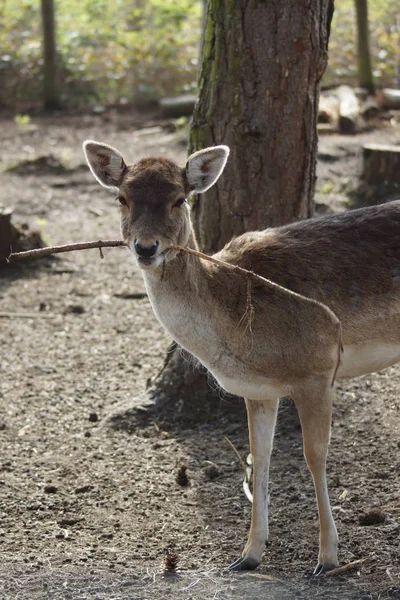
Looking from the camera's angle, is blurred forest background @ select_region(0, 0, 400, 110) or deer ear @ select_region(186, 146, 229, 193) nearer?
deer ear @ select_region(186, 146, 229, 193)

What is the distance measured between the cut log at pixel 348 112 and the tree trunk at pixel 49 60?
533 centimetres

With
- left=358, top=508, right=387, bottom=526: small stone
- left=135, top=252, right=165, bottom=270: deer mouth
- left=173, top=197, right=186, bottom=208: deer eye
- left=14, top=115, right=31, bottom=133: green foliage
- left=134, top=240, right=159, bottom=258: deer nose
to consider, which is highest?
left=173, top=197, right=186, bottom=208: deer eye

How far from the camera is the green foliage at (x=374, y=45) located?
1817 cm

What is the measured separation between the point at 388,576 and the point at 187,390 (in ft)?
8.59

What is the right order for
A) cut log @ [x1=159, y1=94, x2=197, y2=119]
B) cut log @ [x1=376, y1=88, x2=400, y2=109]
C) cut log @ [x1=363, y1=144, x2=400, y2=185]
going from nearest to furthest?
1. cut log @ [x1=363, y1=144, x2=400, y2=185]
2. cut log @ [x1=376, y1=88, x2=400, y2=109]
3. cut log @ [x1=159, y1=94, x2=197, y2=119]

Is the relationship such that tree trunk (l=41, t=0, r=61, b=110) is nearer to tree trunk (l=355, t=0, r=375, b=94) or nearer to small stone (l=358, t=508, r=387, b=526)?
tree trunk (l=355, t=0, r=375, b=94)

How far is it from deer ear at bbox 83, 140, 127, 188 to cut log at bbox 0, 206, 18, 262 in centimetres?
499

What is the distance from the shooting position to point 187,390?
7113 mm

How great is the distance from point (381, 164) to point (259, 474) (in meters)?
6.55

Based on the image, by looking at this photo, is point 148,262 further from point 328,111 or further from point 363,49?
point 363,49

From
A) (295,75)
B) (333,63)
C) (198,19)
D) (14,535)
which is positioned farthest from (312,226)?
(198,19)

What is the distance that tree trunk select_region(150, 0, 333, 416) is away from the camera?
6457 millimetres

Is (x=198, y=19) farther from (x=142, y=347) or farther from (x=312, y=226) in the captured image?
(x=312, y=226)

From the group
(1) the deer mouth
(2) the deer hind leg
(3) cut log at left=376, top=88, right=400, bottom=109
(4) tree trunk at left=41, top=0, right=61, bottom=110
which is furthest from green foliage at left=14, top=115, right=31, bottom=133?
(2) the deer hind leg
